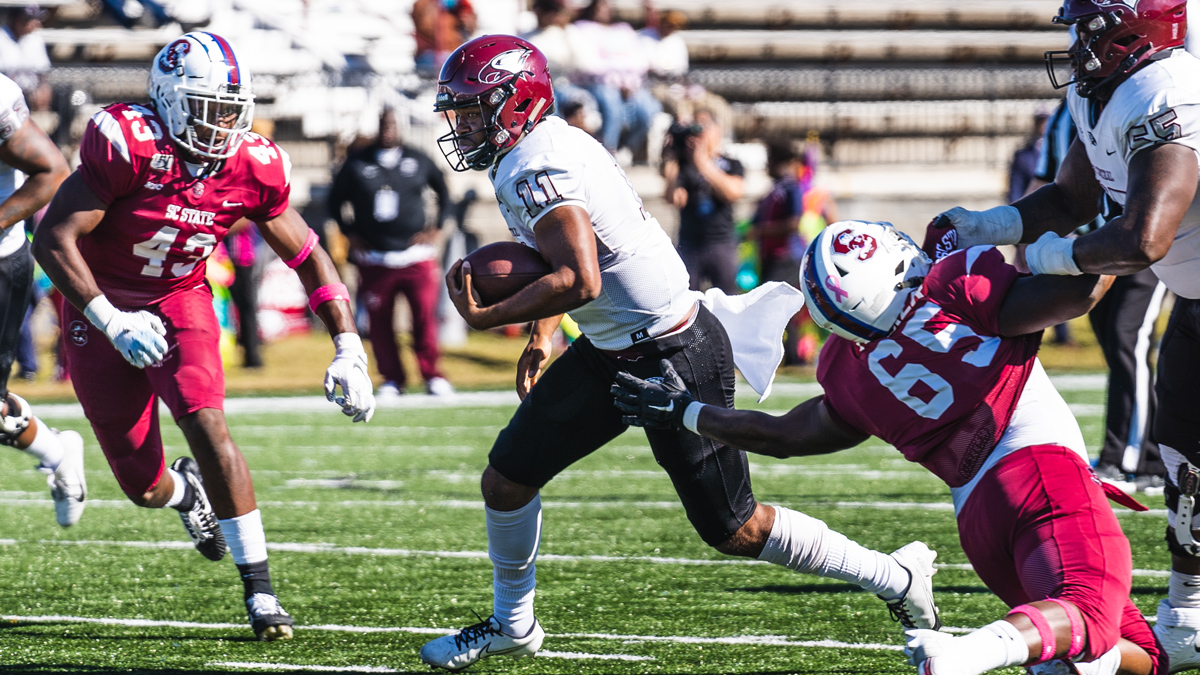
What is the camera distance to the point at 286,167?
190 inches

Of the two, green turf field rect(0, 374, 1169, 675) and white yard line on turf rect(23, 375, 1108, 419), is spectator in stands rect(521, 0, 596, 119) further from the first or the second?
green turf field rect(0, 374, 1169, 675)

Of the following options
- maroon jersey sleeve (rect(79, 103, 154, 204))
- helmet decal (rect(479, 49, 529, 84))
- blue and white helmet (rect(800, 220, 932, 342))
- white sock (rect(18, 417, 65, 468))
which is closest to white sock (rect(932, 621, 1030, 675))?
blue and white helmet (rect(800, 220, 932, 342))

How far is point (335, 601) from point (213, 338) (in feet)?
3.37

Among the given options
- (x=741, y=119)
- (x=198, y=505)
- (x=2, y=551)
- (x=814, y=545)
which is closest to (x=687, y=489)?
(x=814, y=545)

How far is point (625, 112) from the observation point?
15.1m

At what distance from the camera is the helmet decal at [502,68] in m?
3.97

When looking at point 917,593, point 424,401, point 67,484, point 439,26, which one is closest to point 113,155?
point 67,484

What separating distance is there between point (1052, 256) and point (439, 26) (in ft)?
42.1

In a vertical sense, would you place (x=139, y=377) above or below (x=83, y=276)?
below

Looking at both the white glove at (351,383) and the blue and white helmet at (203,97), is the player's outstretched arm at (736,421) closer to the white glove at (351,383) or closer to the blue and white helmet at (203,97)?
the white glove at (351,383)

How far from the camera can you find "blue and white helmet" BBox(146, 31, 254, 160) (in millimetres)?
4562

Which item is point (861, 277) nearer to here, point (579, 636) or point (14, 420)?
point (579, 636)

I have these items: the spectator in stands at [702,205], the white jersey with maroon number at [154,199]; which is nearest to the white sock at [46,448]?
the white jersey with maroon number at [154,199]

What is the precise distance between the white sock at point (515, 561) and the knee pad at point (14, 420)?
2355 mm
